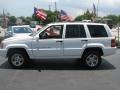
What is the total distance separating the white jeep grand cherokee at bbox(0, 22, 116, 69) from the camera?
12.3 m

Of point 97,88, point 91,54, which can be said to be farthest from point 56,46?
point 97,88

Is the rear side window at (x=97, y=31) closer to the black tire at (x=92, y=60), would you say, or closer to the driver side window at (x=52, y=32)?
the black tire at (x=92, y=60)

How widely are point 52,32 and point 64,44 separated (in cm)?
68

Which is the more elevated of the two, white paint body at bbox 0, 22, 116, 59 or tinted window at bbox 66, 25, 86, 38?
→ tinted window at bbox 66, 25, 86, 38

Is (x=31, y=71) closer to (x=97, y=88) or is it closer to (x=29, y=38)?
(x=29, y=38)

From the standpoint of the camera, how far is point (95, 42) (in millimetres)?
12375

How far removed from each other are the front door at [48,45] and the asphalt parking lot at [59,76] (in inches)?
24.3

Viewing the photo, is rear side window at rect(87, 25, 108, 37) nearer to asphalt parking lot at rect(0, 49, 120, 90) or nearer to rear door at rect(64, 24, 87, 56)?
rear door at rect(64, 24, 87, 56)

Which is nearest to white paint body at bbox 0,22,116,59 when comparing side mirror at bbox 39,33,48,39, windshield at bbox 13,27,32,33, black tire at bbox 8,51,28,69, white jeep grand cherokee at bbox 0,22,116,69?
white jeep grand cherokee at bbox 0,22,116,69

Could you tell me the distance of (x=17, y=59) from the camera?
12.5m

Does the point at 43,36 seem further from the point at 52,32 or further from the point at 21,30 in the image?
the point at 21,30

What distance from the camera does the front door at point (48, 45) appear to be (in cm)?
1226

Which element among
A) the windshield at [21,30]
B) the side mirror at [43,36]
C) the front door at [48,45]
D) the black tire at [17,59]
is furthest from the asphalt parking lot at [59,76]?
the windshield at [21,30]

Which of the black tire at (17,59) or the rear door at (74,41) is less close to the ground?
the rear door at (74,41)
